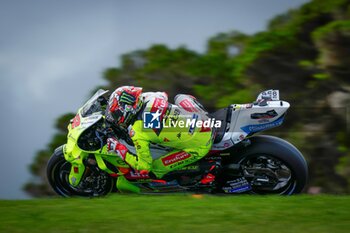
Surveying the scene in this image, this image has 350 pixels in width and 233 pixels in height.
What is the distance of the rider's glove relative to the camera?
8781mm

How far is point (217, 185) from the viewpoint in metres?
9.20

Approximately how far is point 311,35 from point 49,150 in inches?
277

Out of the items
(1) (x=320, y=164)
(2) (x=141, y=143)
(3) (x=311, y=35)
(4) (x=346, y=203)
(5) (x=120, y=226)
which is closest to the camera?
(5) (x=120, y=226)

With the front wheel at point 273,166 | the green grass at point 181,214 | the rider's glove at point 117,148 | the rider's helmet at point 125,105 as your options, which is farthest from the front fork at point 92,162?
the front wheel at point 273,166

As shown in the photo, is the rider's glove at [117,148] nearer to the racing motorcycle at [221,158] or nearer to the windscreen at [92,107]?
the racing motorcycle at [221,158]

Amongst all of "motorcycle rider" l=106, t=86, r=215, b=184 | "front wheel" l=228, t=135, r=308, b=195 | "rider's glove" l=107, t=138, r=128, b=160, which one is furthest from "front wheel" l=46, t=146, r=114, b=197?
"front wheel" l=228, t=135, r=308, b=195

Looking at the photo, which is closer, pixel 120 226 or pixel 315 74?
pixel 120 226

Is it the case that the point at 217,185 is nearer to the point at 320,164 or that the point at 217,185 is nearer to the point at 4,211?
the point at 4,211

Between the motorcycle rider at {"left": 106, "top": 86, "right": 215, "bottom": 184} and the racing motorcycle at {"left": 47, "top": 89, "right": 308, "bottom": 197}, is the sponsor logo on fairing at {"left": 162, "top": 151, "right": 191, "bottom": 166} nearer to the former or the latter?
the motorcycle rider at {"left": 106, "top": 86, "right": 215, "bottom": 184}

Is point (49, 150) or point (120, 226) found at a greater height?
point (49, 150)

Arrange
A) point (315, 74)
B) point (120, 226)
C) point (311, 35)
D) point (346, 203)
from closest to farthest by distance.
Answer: point (120, 226), point (346, 203), point (315, 74), point (311, 35)

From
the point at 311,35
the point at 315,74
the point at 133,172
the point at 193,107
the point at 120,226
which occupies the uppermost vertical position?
the point at 311,35

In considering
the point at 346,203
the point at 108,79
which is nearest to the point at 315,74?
the point at 108,79

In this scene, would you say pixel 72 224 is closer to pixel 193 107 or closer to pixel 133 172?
pixel 133 172
